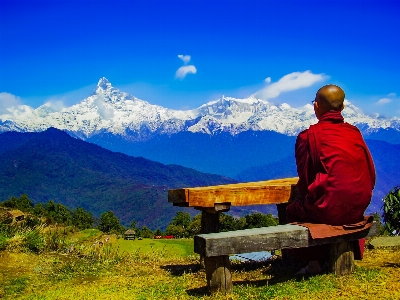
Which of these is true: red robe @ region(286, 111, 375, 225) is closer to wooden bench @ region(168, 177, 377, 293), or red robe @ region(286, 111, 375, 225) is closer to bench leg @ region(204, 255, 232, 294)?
wooden bench @ region(168, 177, 377, 293)

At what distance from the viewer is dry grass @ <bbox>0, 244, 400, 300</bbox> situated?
603cm

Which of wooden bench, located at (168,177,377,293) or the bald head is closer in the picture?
wooden bench, located at (168,177,377,293)

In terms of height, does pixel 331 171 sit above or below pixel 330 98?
below

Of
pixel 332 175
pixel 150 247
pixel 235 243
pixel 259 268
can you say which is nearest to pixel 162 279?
pixel 259 268

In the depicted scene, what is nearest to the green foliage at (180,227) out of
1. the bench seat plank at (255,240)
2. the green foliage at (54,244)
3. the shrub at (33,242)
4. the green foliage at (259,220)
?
the green foliage at (259,220)

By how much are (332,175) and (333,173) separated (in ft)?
0.10

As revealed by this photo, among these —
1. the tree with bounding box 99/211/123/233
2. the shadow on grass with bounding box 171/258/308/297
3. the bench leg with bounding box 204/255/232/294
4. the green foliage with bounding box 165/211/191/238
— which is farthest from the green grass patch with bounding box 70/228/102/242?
the tree with bounding box 99/211/123/233

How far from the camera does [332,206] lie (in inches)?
250

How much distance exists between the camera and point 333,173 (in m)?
6.39

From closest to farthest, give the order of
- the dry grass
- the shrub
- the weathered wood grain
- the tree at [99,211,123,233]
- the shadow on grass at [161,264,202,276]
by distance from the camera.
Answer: the dry grass < the weathered wood grain < the shadow on grass at [161,264,202,276] < the shrub < the tree at [99,211,123,233]

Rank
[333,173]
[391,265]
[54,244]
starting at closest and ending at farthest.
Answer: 1. [333,173]
2. [391,265]
3. [54,244]

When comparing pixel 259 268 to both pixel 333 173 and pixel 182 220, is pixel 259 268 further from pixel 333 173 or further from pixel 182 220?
pixel 182 220

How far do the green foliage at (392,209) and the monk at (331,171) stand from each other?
61 centimetres

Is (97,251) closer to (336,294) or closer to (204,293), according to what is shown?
(204,293)
